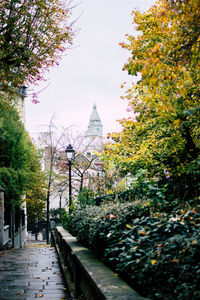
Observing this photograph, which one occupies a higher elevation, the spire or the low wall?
the spire

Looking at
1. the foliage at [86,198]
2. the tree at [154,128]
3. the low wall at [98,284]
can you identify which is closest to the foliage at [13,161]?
the tree at [154,128]

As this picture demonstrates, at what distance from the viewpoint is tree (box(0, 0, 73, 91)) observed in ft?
28.2

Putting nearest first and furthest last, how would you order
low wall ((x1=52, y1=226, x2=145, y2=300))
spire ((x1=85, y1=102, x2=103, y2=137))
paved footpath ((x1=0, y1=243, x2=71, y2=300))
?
low wall ((x1=52, y1=226, x2=145, y2=300)) → paved footpath ((x1=0, y1=243, x2=71, y2=300)) → spire ((x1=85, y1=102, x2=103, y2=137))

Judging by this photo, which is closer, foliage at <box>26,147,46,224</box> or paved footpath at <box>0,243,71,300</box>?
paved footpath at <box>0,243,71,300</box>

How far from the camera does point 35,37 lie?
9.04 meters

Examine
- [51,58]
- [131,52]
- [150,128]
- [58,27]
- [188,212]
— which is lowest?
[188,212]

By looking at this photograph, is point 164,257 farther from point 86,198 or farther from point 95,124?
point 95,124

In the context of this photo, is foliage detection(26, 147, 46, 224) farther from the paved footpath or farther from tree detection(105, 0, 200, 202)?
the paved footpath

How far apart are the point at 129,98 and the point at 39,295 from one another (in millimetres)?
10558

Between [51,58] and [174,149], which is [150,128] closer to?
[174,149]

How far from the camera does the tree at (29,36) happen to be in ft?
28.2

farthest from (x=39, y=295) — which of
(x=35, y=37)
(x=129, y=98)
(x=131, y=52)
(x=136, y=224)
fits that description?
(x=131, y=52)

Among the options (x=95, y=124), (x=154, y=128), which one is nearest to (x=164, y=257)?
(x=154, y=128)

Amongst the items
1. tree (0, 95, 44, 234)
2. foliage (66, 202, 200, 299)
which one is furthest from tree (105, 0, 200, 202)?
tree (0, 95, 44, 234)
